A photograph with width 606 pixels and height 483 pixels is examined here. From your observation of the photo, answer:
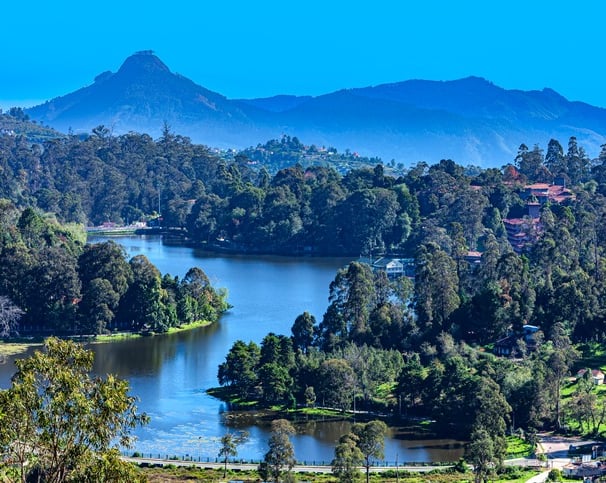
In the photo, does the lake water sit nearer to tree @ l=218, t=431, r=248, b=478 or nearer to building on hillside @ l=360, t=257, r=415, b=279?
tree @ l=218, t=431, r=248, b=478

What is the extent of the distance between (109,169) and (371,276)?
55.1 metres

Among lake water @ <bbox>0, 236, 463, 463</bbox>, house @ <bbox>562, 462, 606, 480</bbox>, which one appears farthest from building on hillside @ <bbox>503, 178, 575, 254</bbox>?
house @ <bbox>562, 462, 606, 480</bbox>

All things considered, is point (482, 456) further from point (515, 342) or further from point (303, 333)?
point (303, 333)

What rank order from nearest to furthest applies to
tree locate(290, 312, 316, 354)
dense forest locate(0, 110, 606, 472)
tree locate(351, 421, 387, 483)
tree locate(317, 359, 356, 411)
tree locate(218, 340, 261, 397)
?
1. tree locate(351, 421, 387, 483)
2. dense forest locate(0, 110, 606, 472)
3. tree locate(317, 359, 356, 411)
4. tree locate(218, 340, 261, 397)
5. tree locate(290, 312, 316, 354)

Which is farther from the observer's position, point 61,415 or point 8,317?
→ point 8,317

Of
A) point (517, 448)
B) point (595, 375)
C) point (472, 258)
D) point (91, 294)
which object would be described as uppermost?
point (472, 258)

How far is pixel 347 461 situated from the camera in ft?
90.1

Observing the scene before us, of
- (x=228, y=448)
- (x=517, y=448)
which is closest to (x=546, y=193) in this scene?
(x=517, y=448)

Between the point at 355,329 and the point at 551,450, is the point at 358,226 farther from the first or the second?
the point at 551,450

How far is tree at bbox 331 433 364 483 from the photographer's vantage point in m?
27.4

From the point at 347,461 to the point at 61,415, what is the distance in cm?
1355

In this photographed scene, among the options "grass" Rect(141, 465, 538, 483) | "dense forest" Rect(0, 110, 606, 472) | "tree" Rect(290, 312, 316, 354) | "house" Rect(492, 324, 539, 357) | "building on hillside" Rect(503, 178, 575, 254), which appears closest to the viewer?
"grass" Rect(141, 465, 538, 483)

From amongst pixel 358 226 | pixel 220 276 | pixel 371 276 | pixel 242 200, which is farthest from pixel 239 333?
pixel 242 200

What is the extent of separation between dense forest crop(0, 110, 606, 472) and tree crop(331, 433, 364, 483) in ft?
9.68
